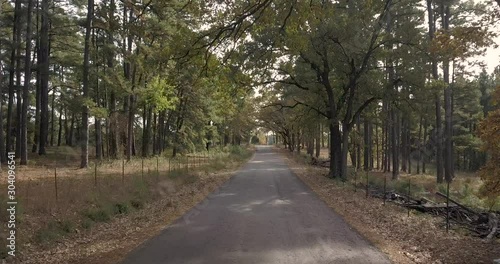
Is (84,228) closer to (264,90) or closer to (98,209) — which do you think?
(98,209)

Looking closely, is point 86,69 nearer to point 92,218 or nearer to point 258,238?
point 92,218

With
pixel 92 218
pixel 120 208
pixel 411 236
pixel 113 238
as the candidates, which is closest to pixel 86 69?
pixel 120 208

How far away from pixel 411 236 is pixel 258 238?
11.1 feet

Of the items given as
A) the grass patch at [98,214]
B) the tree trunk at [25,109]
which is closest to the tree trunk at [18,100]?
the tree trunk at [25,109]

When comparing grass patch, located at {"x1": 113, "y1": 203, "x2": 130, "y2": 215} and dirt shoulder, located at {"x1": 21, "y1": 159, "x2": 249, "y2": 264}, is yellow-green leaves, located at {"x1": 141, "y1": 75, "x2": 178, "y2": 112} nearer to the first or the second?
dirt shoulder, located at {"x1": 21, "y1": 159, "x2": 249, "y2": 264}

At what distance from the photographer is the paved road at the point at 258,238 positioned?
6562 mm

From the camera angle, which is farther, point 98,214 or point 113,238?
point 98,214

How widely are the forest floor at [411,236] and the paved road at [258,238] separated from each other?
41 cm

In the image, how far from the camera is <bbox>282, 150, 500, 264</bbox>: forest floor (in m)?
7.00

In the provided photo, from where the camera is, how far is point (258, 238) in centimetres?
792

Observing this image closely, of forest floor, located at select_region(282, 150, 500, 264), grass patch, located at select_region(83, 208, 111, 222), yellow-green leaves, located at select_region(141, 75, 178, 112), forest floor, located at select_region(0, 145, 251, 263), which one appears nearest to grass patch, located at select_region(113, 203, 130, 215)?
forest floor, located at select_region(0, 145, 251, 263)

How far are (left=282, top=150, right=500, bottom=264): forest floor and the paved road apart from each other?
1.35 ft

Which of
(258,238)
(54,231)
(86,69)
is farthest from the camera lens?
(86,69)

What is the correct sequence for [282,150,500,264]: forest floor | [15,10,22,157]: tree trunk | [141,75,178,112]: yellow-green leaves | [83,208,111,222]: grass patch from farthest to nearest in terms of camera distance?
[141,75,178,112]: yellow-green leaves, [15,10,22,157]: tree trunk, [83,208,111,222]: grass patch, [282,150,500,264]: forest floor
